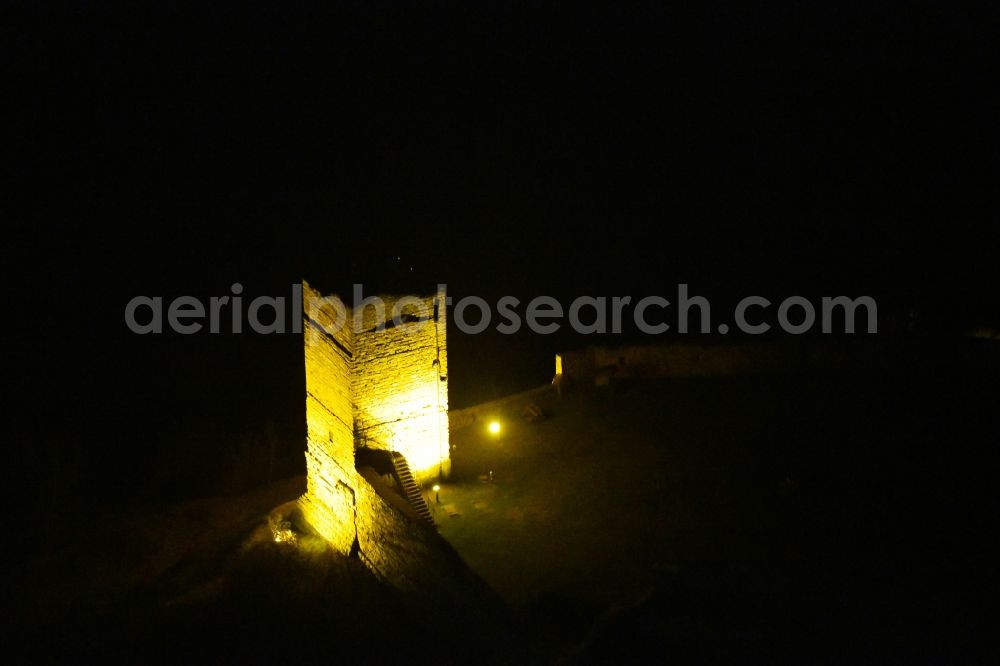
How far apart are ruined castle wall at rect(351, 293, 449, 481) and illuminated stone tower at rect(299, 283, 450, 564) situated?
20 millimetres

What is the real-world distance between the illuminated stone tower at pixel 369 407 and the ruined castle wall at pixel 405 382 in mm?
20

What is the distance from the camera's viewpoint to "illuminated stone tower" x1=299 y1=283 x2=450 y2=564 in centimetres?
1409

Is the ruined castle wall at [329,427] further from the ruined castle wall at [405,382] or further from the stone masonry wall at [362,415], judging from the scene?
the ruined castle wall at [405,382]

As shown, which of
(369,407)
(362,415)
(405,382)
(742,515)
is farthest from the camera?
(405,382)

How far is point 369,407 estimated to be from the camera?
1470cm

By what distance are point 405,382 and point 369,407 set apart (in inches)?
36.4

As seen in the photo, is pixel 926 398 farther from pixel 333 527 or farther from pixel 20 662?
pixel 20 662

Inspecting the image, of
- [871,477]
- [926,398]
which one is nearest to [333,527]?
[871,477]

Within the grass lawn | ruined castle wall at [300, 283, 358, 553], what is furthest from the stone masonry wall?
the grass lawn

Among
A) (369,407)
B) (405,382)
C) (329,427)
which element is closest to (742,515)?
(405,382)

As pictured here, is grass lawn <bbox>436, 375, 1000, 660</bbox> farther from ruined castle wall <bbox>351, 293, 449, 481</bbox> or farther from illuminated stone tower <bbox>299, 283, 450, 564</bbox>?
A: illuminated stone tower <bbox>299, 283, 450, 564</bbox>

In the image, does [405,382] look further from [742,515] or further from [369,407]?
[742,515]

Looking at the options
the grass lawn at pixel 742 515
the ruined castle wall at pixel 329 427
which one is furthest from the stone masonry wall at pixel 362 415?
the grass lawn at pixel 742 515

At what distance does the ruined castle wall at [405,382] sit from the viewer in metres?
14.5
